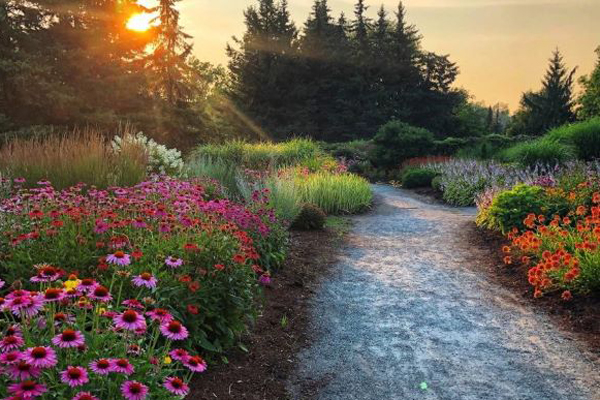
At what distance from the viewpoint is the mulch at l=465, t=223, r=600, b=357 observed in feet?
13.1

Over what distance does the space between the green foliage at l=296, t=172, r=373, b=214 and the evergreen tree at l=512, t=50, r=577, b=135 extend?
3069cm

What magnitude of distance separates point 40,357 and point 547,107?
138 ft

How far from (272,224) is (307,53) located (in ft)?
116

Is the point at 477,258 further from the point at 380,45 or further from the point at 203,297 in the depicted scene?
the point at 380,45

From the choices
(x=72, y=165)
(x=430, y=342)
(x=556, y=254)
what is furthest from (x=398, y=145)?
(x=430, y=342)

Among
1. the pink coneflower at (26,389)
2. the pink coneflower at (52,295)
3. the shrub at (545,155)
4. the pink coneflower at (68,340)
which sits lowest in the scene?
the pink coneflower at (26,389)

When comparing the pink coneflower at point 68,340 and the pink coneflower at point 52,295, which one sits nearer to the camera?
the pink coneflower at point 68,340

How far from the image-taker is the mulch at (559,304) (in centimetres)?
398

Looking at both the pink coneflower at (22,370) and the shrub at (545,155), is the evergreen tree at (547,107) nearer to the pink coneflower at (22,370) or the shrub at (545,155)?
the shrub at (545,155)

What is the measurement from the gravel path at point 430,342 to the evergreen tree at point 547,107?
116 ft

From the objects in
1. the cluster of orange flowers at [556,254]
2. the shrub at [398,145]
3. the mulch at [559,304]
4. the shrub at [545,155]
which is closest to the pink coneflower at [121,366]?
the mulch at [559,304]

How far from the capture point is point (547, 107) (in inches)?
1508

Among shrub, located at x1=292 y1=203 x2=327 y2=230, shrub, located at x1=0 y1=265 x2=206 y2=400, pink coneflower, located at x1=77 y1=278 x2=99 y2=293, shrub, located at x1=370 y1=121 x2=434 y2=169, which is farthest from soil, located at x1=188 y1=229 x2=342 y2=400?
shrub, located at x1=370 y1=121 x2=434 y2=169

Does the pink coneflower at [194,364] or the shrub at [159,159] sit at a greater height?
the shrub at [159,159]
